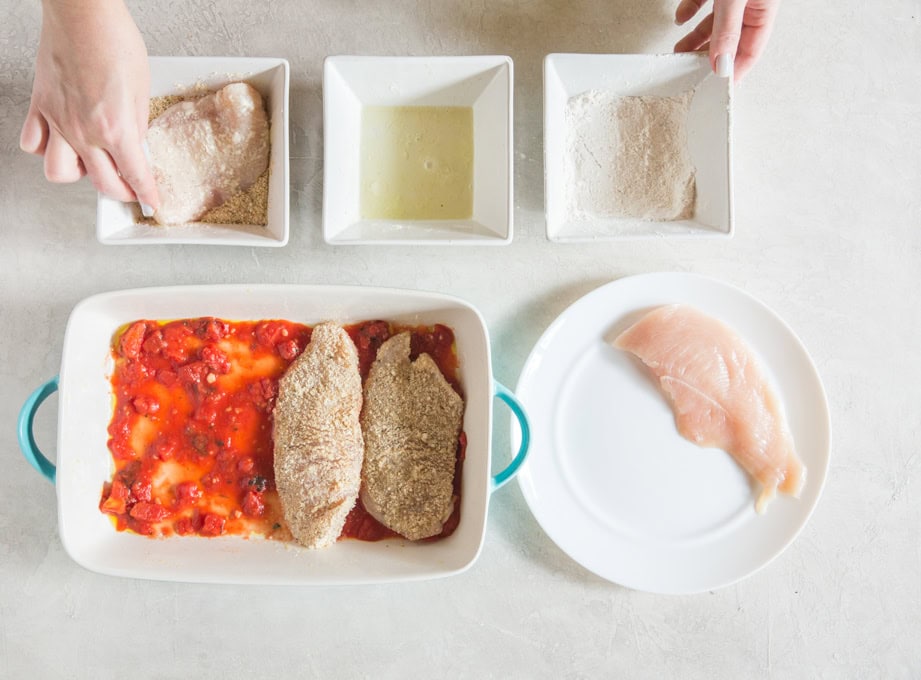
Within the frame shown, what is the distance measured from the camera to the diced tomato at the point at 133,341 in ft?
5.80

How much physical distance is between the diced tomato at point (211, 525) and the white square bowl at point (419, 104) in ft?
2.44

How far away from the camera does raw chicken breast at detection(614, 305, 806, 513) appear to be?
180 cm

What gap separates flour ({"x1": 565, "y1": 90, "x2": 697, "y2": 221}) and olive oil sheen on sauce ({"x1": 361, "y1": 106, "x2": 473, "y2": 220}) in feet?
0.88

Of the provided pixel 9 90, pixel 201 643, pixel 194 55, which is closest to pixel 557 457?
pixel 201 643

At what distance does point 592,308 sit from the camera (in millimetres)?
1844

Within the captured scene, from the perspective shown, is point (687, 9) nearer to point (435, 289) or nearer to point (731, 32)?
point (731, 32)

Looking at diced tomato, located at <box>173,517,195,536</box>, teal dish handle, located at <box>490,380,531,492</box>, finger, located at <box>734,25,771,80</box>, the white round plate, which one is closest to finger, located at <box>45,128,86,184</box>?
diced tomato, located at <box>173,517,195,536</box>

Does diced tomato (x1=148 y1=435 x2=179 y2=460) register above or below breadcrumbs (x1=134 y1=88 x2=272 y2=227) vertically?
below

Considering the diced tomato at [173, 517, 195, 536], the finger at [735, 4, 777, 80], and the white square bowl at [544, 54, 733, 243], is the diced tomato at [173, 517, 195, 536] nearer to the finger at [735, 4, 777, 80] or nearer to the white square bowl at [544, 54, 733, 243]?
the white square bowl at [544, 54, 733, 243]

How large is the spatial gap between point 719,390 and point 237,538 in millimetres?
1276

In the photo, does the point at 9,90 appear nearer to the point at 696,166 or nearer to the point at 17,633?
the point at 17,633

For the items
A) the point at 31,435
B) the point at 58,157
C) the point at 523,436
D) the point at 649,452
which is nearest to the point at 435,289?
the point at 523,436

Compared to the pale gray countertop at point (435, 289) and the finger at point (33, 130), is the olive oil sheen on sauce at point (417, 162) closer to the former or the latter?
the pale gray countertop at point (435, 289)

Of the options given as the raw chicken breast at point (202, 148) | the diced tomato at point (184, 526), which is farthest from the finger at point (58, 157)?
the diced tomato at point (184, 526)
